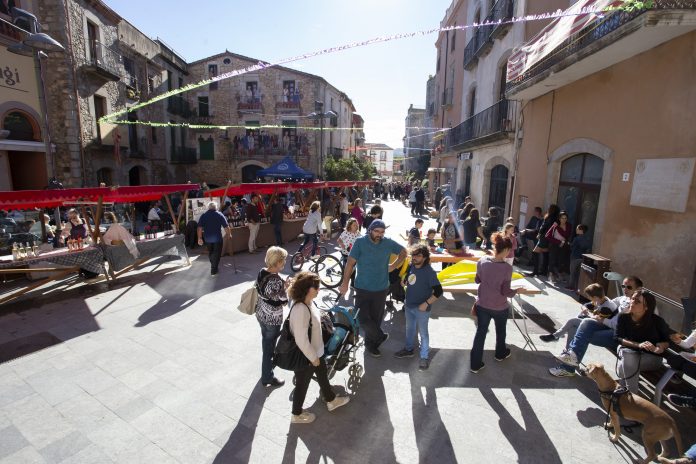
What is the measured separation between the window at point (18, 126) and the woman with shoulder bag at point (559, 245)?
1777 centimetres

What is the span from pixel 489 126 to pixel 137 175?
1919cm

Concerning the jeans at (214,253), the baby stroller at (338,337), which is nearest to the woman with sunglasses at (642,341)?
the baby stroller at (338,337)

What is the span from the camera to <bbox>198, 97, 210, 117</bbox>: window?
2806 centimetres

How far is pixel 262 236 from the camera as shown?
11695 mm

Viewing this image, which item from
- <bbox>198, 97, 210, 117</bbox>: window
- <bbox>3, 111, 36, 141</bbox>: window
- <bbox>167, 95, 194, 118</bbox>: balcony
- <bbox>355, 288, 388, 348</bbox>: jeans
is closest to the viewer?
<bbox>355, 288, 388, 348</bbox>: jeans

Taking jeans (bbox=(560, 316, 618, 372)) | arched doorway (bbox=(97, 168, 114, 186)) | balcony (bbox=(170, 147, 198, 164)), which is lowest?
jeans (bbox=(560, 316, 618, 372))

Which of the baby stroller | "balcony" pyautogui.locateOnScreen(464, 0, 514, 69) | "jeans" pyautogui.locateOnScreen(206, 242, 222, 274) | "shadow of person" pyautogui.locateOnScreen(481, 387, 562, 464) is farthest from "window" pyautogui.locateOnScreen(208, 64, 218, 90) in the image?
"shadow of person" pyautogui.locateOnScreen(481, 387, 562, 464)

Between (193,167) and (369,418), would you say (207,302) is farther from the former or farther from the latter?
(193,167)

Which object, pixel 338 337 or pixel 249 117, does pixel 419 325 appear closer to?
pixel 338 337

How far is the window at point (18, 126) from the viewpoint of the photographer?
12975 mm

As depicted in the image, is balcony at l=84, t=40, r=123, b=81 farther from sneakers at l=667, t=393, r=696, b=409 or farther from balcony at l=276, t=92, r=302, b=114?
sneakers at l=667, t=393, r=696, b=409

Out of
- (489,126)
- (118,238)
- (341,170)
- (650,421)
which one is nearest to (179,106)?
(341,170)

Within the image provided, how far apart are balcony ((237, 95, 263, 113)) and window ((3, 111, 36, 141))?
51.2ft

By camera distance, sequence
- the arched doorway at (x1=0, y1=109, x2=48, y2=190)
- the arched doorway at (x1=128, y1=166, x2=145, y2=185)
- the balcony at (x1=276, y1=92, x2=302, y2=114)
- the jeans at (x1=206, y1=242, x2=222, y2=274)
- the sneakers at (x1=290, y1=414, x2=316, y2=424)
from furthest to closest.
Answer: the balcony at (x1=276, y1=92, x2=302, y2=114), the arched doorway at (x1=128, y1=166, x2=145, y2=185), the arched doorway at (x1=0, y1=109, x2=48, y2=190), the jeans at (x1=206, y1=242, x2=222, y2=274), the sneakers at (x1=290, y1=414, x2=316, y2=424)
